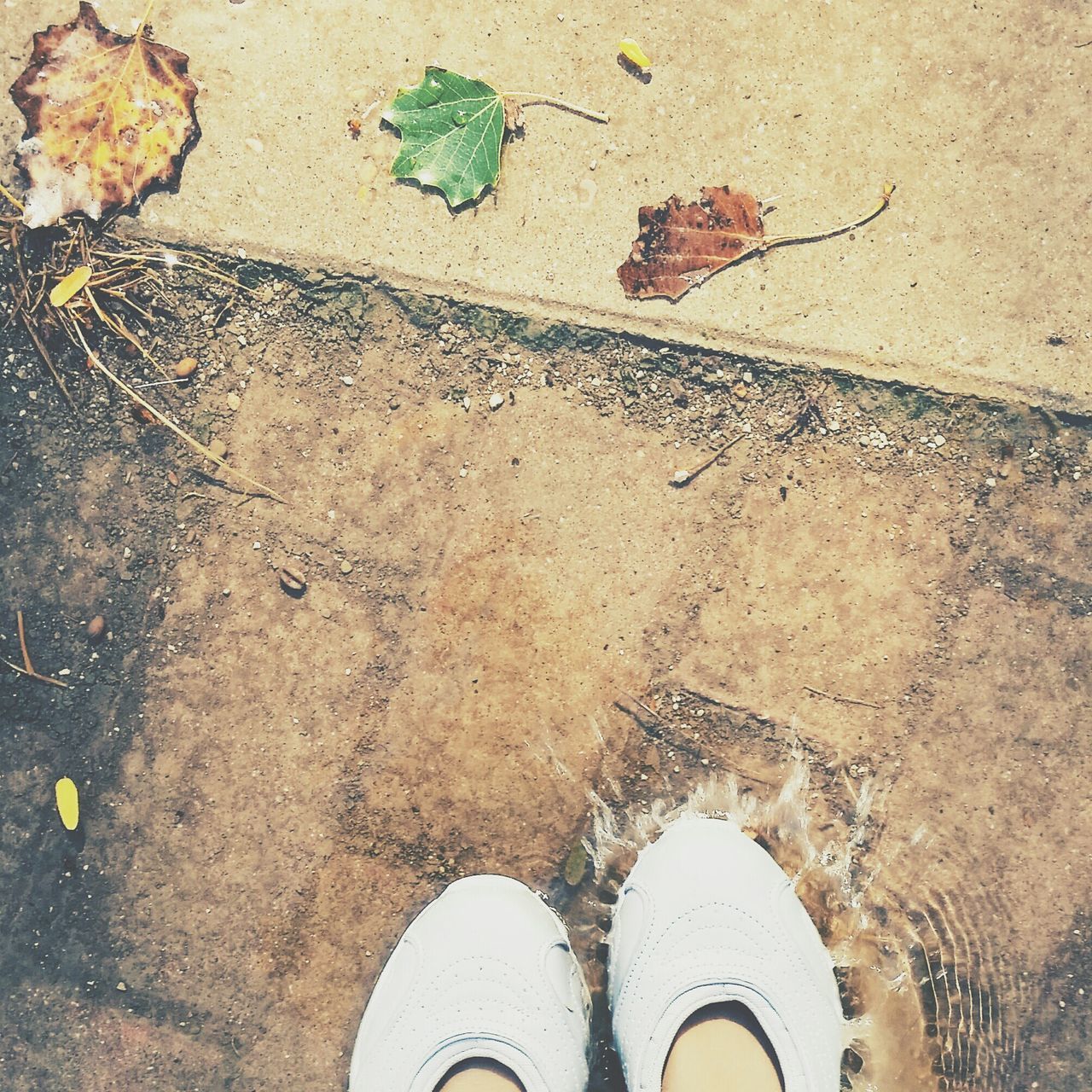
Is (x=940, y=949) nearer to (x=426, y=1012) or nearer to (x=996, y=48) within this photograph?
(x=426, y=1012)

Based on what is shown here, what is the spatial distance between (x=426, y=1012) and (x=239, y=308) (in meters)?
1.87

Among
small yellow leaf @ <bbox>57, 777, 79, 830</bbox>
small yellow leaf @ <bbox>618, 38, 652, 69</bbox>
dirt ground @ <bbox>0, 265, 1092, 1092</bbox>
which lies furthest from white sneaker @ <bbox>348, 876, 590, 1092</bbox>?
small yellow leaf @ <bbox>618, 38, 652, 69</bbox>

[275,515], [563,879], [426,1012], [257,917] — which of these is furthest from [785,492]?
[257,917]

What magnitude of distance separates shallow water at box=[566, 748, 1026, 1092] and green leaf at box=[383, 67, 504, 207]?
5.36 ft

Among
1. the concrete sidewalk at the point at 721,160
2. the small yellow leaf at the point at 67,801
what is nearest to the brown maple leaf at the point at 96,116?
the concrete sidewalk at the point at 721,160

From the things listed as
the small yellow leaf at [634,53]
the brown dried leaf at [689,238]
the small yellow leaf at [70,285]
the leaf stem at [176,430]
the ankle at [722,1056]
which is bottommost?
the ankle at [722,1056]

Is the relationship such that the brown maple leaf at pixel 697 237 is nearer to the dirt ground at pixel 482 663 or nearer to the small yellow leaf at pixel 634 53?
the dirt ground at pixel 482 663

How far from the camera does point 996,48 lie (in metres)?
2.13

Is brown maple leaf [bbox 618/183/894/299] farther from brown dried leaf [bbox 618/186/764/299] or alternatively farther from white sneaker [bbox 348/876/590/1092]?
white sneaker [bbox 348/876/590/1092]

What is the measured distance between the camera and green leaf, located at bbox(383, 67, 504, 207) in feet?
6.88

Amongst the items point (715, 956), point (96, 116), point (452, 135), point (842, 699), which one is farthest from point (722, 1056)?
point (96, 116)

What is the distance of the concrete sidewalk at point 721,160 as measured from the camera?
213cm

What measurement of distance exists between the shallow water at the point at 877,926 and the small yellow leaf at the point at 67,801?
4.35ft

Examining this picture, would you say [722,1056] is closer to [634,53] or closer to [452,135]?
[452,135]
